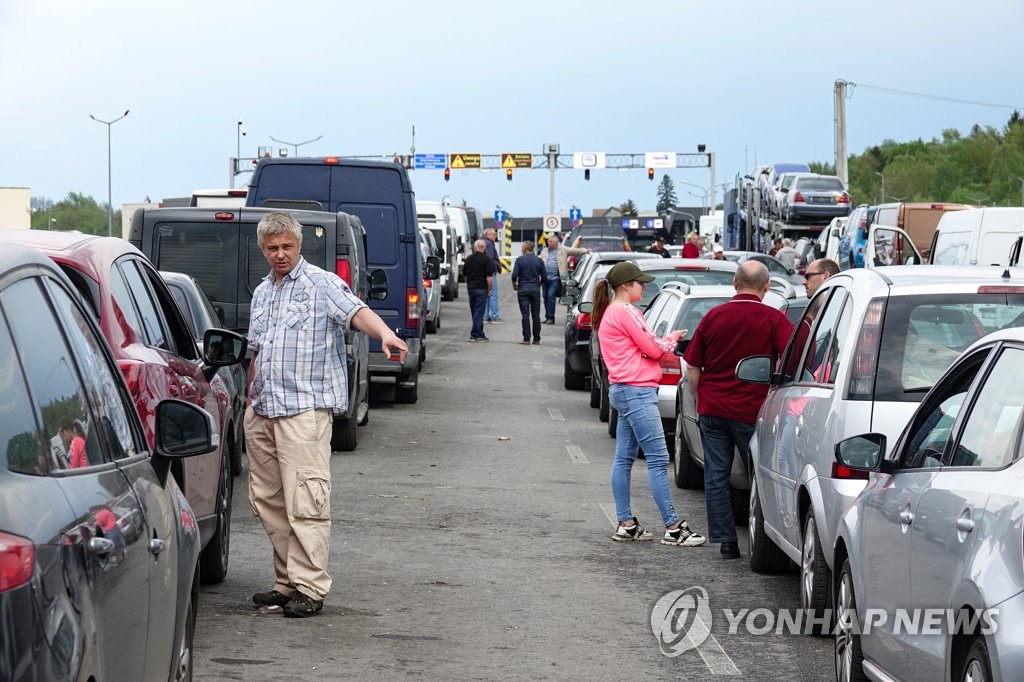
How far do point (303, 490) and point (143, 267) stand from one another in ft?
4.51

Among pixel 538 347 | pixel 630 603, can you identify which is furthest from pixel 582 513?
pixel 538 347

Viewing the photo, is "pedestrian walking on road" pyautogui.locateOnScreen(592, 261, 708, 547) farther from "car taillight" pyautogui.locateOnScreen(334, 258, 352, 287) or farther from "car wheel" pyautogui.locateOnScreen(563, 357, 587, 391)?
"car wheel" pyautogui.locateOnScreen(563, 357, 587, 391)

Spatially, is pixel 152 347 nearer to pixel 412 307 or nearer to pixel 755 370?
pixel 755 370

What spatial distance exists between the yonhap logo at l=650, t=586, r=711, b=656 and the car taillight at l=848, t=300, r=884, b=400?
4.61ft

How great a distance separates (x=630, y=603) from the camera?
858 centimetres

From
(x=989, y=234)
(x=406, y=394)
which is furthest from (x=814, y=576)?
(x=989, y=234)

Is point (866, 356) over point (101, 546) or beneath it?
over

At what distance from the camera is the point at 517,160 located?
95.7m

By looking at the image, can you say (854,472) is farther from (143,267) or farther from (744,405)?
(143,267)

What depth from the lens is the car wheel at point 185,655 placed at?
4.97m

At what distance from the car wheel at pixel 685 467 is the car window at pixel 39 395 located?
928 centimetres

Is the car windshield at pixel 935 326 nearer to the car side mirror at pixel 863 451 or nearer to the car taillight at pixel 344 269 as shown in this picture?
the car side mirror at pixel 863 451

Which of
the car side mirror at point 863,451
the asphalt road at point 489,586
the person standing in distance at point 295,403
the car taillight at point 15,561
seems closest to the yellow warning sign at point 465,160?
the asphalt road at point 489,586

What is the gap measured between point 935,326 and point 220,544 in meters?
3.93
